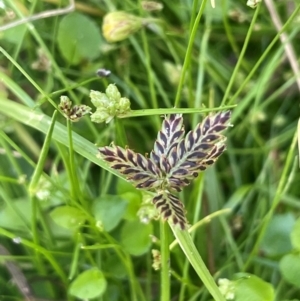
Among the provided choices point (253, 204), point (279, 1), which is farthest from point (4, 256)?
point (279, 1)

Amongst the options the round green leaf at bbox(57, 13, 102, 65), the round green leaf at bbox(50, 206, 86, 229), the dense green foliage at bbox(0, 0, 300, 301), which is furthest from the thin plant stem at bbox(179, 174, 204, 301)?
the round green leaf at bbox(57, 13, 102, 65)

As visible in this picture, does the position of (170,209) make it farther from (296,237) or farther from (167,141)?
(296,237)

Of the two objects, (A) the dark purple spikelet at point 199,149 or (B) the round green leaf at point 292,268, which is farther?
(B) the round green leaf at point 292,268

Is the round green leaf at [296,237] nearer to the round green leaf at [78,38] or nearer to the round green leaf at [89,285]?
the round green leaf at [89,285]

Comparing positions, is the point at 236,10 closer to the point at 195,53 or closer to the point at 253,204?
the point at 195,53

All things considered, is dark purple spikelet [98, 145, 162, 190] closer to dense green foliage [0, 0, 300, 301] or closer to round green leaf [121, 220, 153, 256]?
dense green foliage [0, 0, 300, 301]

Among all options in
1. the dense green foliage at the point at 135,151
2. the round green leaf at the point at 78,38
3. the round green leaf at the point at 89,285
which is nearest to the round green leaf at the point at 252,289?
the dense green foliage at the point at 135,151
